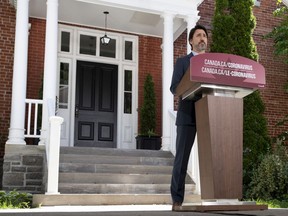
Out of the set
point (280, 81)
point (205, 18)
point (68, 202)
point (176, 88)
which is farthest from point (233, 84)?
point (280, 81)

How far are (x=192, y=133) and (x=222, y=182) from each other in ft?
1.97

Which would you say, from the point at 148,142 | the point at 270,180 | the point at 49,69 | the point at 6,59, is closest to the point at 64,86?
the point at 6,59

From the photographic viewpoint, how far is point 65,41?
9.80m

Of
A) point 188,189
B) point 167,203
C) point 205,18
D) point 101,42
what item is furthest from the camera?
point 205,18

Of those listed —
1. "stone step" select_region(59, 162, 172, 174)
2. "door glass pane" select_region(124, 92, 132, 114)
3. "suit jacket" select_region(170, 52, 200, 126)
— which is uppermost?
"door glass pane" select_region(124, 92, 132, 114)

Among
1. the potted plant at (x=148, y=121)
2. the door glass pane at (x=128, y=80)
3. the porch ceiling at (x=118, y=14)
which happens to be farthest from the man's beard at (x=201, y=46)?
the door glass pane at (x=128, y=80)

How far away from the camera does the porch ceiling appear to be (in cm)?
848

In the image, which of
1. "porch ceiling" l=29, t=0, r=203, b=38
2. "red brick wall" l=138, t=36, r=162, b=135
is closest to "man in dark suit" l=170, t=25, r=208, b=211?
"porch ceiling" l=29, t=0, r=203, b=38

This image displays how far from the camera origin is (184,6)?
28.5ft

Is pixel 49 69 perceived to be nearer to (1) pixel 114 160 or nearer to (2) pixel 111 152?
(2) pixel 111 152

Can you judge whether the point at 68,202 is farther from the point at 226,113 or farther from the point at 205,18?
the point at 205,18

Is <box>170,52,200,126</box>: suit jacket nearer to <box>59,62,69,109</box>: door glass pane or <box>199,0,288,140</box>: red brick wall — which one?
<box>59,62,69,109</box>: door glass pane

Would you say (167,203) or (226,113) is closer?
(226,113)

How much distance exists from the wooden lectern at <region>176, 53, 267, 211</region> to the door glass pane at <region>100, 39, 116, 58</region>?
7625 mm
